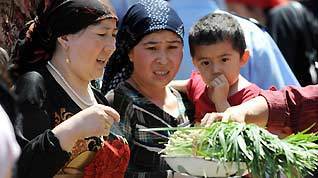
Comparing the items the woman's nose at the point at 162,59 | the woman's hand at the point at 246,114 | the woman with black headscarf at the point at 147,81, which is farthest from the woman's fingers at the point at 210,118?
the woman's nose at the point at 162,59

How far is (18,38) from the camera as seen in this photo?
480 centimetres

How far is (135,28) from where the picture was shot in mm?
5066

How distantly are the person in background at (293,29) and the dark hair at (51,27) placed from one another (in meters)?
3.08

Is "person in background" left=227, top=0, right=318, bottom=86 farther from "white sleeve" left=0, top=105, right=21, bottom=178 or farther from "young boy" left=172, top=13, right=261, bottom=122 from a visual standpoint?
"white sleeve" left=0, top=105, right=21, bottom=178

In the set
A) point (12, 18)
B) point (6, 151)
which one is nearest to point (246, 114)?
point (12, 18)

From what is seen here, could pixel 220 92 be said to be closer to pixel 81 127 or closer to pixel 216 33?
pixel 216 33

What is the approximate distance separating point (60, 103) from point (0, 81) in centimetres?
120

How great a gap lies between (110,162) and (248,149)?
54cm

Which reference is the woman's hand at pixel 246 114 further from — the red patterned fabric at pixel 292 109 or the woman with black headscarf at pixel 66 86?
the woman with black headscarf at pixel 66 86

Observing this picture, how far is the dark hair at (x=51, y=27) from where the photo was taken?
463cm

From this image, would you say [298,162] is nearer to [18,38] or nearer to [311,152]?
[311,152]

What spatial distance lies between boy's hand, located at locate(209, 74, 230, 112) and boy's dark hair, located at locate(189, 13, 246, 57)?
17 cm

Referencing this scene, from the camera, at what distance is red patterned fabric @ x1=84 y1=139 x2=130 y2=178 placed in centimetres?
450

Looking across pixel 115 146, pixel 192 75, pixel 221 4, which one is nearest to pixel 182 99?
pixel 192 75
